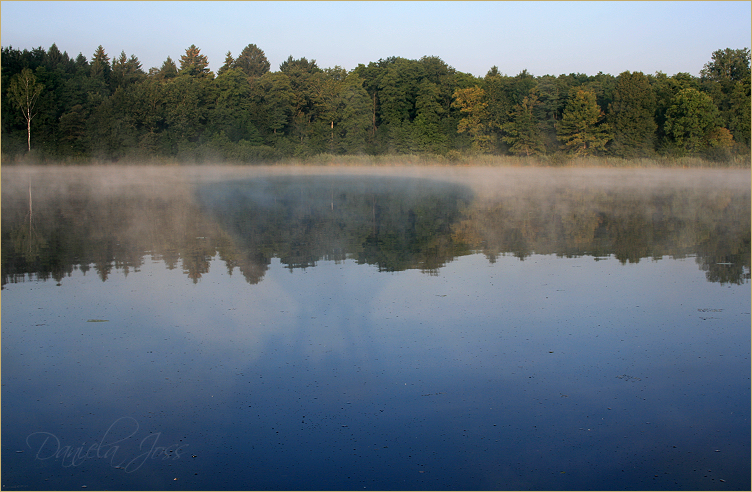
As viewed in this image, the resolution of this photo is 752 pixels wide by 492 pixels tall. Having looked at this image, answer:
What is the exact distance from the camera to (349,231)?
1263 cm

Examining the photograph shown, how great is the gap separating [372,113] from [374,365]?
61.7m

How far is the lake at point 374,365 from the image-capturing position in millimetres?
3568

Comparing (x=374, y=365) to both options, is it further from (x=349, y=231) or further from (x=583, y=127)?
(x=583, y=127)

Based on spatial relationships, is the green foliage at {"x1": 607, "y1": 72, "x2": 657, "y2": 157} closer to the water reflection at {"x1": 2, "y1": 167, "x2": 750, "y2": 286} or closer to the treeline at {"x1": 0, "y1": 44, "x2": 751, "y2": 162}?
the treeline at {"x1": 0, "y1": 44, "x2": 751, "y2": 162}

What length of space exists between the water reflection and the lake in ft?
0.40

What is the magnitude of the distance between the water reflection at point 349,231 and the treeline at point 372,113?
116ft

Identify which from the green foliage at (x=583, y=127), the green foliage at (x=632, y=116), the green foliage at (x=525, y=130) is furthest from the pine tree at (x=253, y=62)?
the green foliage at (x=632, y=116)

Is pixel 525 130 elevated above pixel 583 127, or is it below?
below

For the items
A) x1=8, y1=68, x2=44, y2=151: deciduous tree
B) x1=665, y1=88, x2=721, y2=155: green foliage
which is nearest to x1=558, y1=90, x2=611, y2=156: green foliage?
x1=665, y1=88, x2=721, y2=155: green foliage

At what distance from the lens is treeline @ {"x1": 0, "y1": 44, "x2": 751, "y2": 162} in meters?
53.1

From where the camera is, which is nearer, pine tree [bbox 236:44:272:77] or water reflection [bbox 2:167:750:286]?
water reflection [bbox 2:167:750:286]

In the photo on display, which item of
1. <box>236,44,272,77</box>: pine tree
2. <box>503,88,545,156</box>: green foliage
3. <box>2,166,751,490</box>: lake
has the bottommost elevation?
<box>2,166,751,490</box>: lake

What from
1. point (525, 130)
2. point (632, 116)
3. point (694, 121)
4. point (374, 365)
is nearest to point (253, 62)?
point (525, 130)

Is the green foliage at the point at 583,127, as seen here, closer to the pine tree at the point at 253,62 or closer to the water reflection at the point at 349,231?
the water reflection at the point at 349,231
